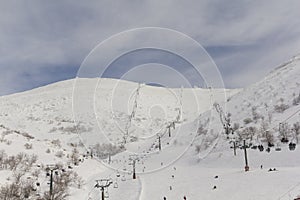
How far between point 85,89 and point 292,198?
417 feet

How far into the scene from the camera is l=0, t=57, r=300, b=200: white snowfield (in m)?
32.2

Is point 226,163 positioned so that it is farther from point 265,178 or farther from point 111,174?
point 111,174

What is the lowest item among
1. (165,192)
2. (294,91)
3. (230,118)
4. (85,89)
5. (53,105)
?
(165,192)

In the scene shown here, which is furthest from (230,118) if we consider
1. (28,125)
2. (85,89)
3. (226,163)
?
(85,89)

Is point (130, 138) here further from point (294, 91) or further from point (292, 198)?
point (292, 198)

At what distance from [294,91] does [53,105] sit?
→ 88000 millimetres

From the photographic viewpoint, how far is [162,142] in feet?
243

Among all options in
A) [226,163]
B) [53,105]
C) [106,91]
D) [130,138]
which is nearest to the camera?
[226,163]

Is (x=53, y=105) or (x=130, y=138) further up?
(x=53, y=105)

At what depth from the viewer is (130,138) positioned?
8731 cm

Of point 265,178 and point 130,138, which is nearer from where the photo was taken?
point 265,178

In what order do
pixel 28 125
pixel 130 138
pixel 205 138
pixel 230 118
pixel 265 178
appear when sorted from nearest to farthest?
pixel 265 178 → pixel 205 138 → pixel 230 118 → pixel 130 138 → pixel 28 125

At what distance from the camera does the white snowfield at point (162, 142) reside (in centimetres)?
3222

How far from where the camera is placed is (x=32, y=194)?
32156 millimetres
